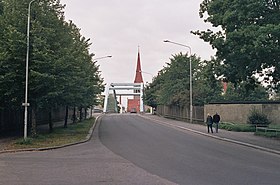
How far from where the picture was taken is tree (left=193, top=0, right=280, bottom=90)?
20.6 metres

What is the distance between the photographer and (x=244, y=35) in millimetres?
21250

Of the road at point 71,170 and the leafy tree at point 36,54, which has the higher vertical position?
the leafy tree at point 36,54

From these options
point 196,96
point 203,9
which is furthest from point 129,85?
point 203,9

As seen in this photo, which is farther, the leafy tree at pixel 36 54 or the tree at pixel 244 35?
the leafy tree at pixel 36 54

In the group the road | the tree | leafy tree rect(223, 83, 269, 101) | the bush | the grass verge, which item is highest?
the tree

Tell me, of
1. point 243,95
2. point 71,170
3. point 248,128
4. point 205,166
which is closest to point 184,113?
point 243,95

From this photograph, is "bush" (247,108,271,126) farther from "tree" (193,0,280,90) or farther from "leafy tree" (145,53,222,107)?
"leafy tree" (145,53,222,107)

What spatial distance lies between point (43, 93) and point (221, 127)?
1867cm

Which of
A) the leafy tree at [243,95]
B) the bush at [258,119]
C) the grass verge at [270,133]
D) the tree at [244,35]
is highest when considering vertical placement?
the tree at [244,35]

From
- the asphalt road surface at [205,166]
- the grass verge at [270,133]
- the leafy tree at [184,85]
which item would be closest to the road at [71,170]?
the asphalt road surface at [205,166]

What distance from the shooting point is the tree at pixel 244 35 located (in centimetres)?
2055

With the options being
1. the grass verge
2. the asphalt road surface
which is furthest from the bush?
the asphalt road surface

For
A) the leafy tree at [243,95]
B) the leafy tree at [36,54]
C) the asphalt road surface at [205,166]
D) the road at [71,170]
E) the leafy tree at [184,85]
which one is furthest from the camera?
the leafy tree at [243,95]

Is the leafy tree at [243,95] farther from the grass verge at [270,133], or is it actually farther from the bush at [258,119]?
the grass verge at [270,133]
